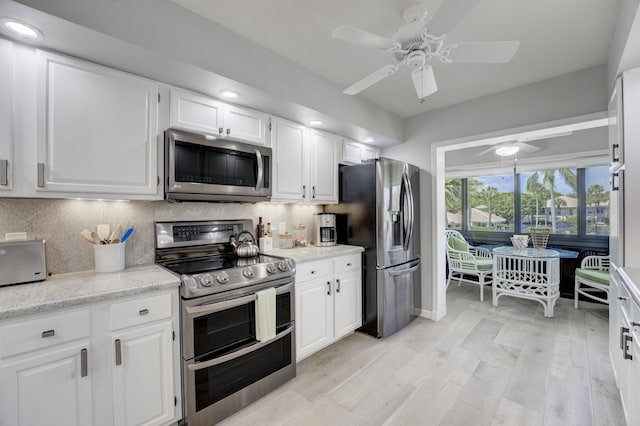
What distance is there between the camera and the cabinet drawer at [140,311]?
147 cm

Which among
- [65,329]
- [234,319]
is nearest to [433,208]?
[234,319]

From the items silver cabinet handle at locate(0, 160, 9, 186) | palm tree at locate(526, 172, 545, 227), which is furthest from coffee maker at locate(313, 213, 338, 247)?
palm tree at locate(526, 172, 545, 227)

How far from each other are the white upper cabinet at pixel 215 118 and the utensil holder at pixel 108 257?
2.96 ft

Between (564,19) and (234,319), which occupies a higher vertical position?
(564,19)

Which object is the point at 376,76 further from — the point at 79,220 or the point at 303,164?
the point at 79,220

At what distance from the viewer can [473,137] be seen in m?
3.11

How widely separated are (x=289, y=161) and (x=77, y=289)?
180 cm

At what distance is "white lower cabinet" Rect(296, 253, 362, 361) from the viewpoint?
94.7 inches

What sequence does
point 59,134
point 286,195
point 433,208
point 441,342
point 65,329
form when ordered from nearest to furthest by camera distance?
point 65,329
point 59,134
point 286,195
point 441,342
point 433,208

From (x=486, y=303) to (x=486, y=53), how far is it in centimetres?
360

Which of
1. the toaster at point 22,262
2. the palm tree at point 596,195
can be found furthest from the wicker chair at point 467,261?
the toaster at point 22,262

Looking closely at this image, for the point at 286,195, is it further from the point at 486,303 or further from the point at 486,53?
the point at 486,303

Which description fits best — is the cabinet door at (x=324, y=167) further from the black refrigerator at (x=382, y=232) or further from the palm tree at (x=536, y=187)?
the palm tree at (x=536, y=187)

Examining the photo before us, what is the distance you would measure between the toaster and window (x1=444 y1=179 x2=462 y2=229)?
19.9 ft
